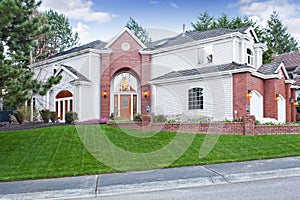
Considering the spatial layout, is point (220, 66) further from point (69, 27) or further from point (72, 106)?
point (69, 27)

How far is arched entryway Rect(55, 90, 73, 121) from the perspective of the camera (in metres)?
20.4

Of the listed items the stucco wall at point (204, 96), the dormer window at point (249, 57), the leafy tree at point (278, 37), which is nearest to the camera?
the stucco wall at point (204, 96)

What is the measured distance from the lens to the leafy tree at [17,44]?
8.19 metres

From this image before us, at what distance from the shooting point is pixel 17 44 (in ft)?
30.3

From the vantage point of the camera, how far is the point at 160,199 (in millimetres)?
5297

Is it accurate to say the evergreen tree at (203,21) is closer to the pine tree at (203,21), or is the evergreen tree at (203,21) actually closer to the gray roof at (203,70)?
the pine tree at (203,21)

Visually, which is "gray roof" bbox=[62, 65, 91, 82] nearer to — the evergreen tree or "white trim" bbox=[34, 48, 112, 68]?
"white trim" bbox=[34, 48, 112, 68]

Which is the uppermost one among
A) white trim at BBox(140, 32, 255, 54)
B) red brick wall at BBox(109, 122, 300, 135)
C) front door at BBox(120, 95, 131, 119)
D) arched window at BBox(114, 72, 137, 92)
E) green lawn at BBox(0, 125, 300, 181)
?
white trim at BBox(140, 32, 255, 54)

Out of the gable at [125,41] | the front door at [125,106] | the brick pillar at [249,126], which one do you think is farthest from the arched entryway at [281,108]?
the gable at [125,41]

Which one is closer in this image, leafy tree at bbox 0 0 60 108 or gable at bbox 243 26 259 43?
leafy tree at bbox 0 0 60 108

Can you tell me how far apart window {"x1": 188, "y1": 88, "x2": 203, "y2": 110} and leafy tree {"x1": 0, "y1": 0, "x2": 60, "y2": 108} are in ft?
32.9

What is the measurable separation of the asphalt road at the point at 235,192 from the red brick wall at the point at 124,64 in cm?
1472

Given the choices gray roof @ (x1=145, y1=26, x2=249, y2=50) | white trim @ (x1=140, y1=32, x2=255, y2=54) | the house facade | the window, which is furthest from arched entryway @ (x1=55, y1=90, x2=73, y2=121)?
the window

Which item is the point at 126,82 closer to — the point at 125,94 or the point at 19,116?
the point at 125,94
